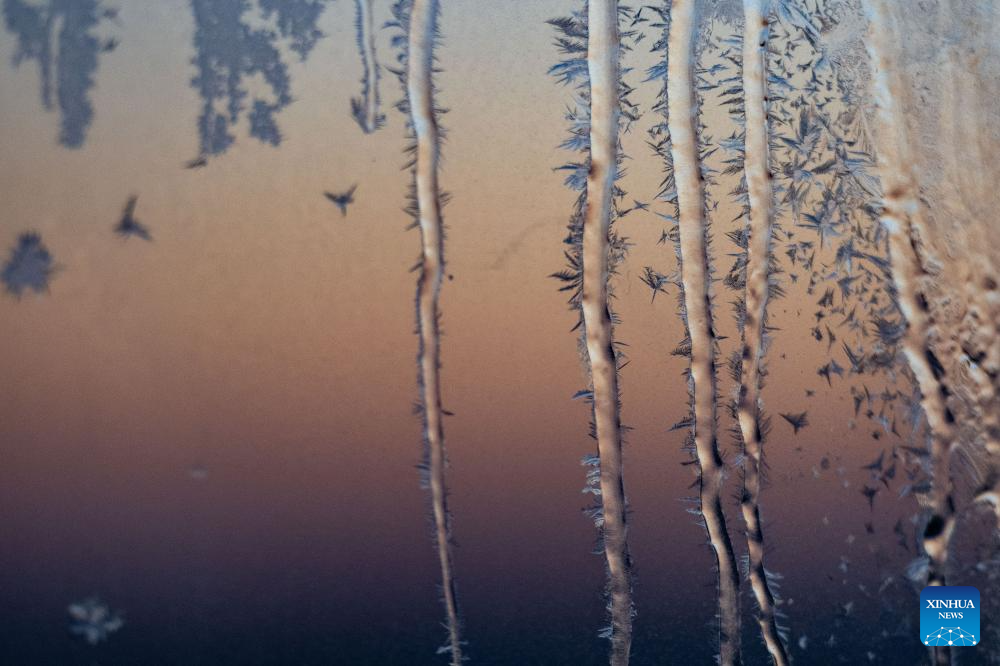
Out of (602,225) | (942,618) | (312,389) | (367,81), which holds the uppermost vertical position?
(367,81)

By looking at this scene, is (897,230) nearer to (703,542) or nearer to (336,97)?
(703,542)

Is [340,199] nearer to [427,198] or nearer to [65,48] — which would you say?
[427,198]

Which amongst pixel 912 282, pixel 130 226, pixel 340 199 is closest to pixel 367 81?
pixel 340 199

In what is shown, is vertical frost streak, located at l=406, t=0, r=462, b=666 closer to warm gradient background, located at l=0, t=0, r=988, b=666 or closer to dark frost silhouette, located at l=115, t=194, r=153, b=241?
warm gradient background, located at l=0, t=0, r=988, b=666

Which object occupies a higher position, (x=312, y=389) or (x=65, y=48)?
(x=65, y=48)

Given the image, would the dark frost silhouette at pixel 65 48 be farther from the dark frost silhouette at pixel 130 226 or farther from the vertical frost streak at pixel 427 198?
the vertical frost streak at pixel 427 198
